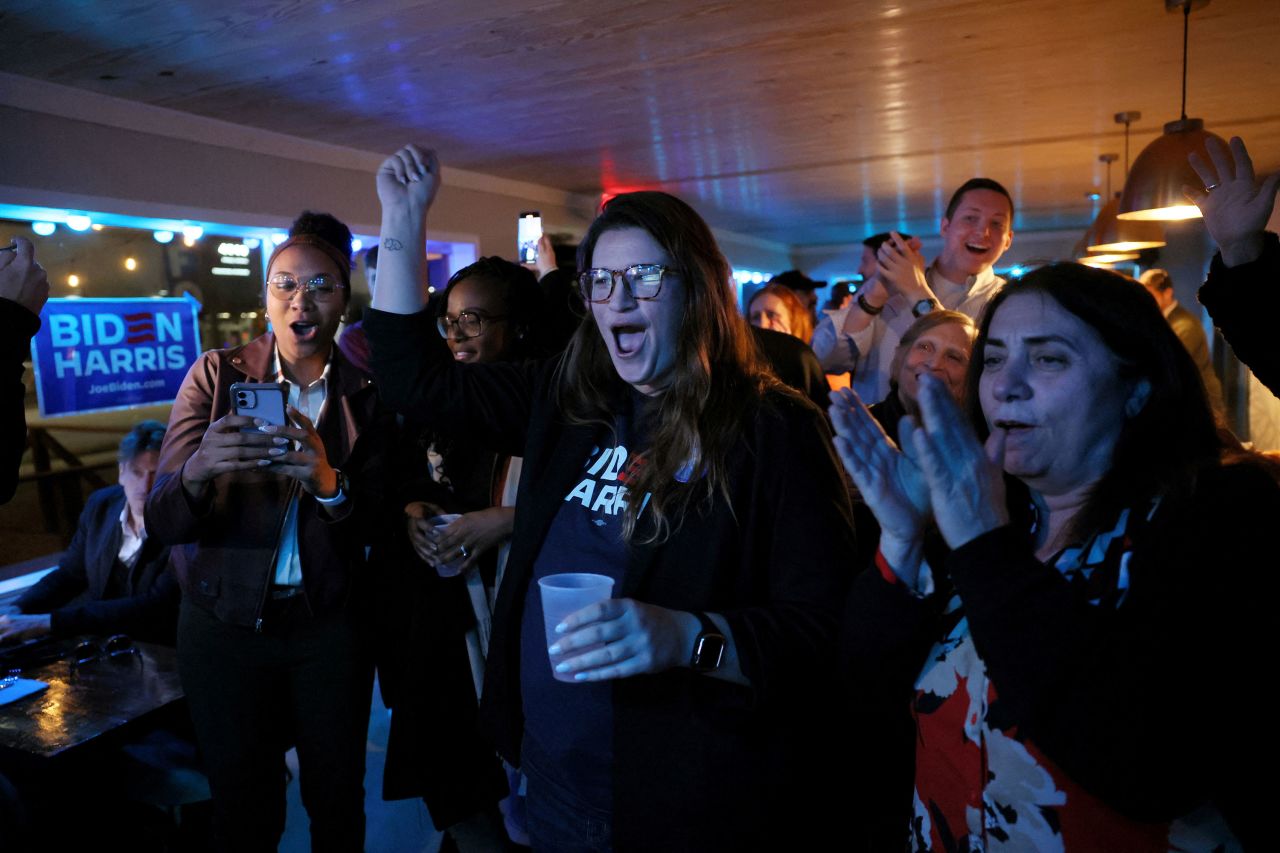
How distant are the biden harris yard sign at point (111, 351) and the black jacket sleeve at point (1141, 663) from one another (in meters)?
4.31

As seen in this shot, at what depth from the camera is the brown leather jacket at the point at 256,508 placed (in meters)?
1.92

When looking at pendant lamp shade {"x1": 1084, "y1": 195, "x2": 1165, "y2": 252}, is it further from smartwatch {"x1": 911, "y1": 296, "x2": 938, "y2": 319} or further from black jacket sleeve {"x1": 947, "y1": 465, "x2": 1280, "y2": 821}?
black jacket sleeve {"x1": 947, "y1": 465, "x2": 1280, "y2": 821}

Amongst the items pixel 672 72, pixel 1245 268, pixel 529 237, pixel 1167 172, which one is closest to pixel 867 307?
pixel 1167 172

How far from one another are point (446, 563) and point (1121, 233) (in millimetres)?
4808

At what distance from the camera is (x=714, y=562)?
50.2 inches

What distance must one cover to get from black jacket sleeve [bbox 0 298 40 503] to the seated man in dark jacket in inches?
54.2

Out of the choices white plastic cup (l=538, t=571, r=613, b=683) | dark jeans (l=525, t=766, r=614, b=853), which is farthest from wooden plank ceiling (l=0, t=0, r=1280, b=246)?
dark jeans (l=525, t=766, r=614, b=853)

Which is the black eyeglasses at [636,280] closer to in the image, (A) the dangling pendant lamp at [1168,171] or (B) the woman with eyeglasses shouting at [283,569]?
(B) the woman with eyeglasses shouting at [283,569]

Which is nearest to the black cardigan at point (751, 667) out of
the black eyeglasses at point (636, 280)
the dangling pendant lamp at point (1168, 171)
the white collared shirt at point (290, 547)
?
the black eyeglasses at point (636, 280)

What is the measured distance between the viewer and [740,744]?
1.25m

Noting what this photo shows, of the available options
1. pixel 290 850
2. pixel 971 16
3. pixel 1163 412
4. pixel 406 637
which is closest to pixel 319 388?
pixel 406 637

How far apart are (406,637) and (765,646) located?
132 centimetres

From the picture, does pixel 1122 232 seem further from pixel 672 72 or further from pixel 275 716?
pixel 275 716

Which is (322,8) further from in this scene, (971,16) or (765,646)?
(765,646)
